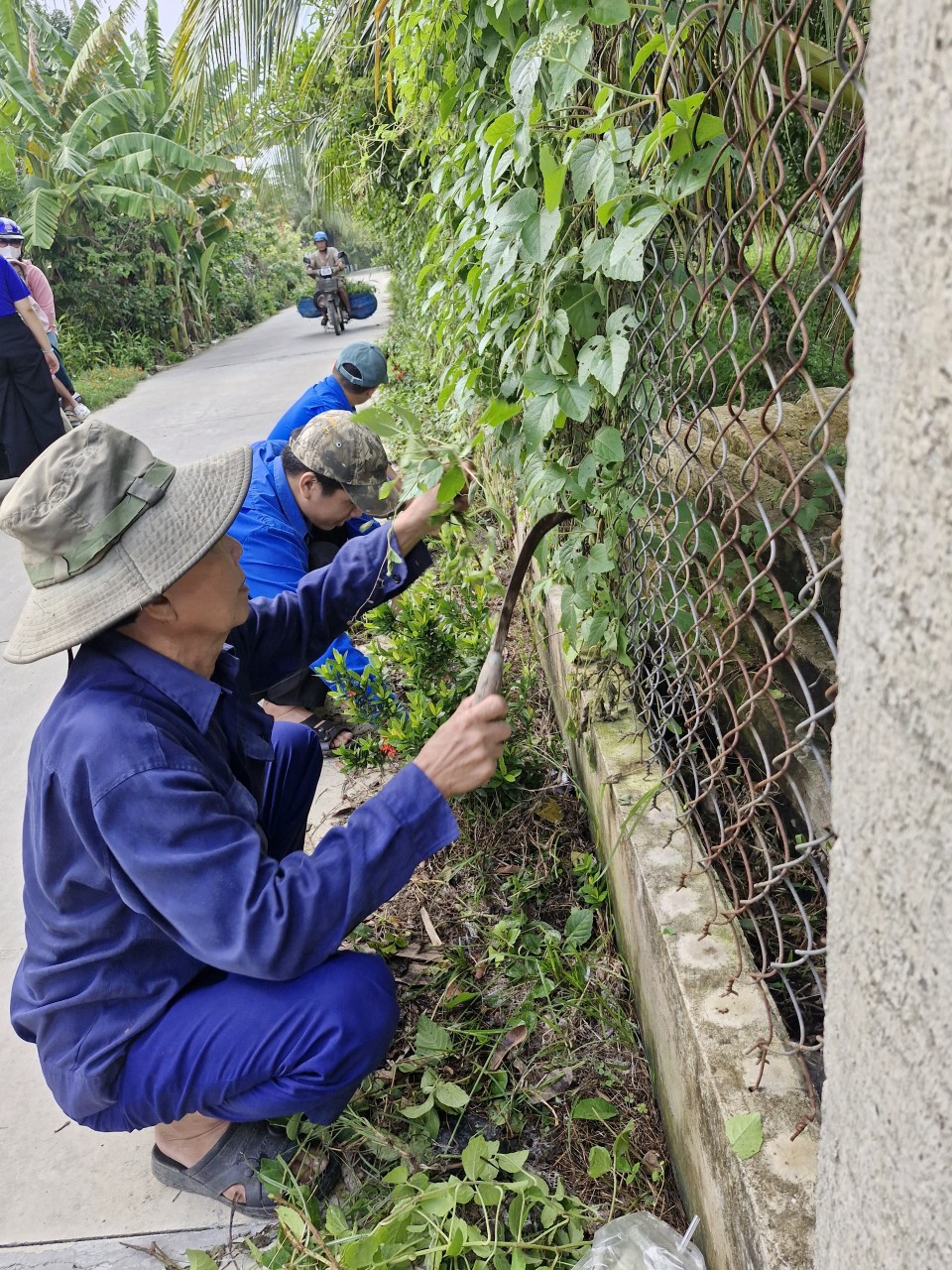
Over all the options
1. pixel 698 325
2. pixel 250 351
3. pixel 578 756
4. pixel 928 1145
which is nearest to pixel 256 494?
pixel 578 756

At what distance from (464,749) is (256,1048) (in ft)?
2.25

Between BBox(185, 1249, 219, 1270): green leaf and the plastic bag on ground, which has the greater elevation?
the plastic bag on ground

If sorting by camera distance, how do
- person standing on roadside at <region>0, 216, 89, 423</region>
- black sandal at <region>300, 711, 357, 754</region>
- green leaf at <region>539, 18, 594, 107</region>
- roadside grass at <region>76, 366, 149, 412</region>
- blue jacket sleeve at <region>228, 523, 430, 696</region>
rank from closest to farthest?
green leaf at <region>539, 18, 594, 107</region>
blue jacket sleeve at <region>228, 523, 430, 696</region>
black sandal at <region>300, 711, 357, 754</region>
person standing on roadside at <region>0, 216, 89, 423</region>
roadside grass at <region>76, 366, 149, 412</region>

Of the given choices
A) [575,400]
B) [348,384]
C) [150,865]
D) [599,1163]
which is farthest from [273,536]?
[599,1163]

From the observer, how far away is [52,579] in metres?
1.68

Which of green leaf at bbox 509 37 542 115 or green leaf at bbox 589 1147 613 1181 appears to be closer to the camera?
green leaf at bbox 509 37 542 115

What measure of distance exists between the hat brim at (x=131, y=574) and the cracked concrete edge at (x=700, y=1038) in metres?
0.99

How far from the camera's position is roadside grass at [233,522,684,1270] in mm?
1759

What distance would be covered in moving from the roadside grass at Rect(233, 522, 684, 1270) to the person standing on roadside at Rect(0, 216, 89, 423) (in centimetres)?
568

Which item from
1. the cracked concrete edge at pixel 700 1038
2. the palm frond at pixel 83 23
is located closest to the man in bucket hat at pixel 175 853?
the cracked concrete edge at pixel 700 1038

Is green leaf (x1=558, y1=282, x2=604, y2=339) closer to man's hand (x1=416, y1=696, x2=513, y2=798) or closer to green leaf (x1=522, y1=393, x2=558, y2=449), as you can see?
green leaf (x1=522, y1=393, x2=558, y2=449)

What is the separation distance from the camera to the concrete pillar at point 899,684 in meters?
0.52

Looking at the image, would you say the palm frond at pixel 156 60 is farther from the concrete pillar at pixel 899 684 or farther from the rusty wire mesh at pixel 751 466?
the concrete pillar at pixel 899 684

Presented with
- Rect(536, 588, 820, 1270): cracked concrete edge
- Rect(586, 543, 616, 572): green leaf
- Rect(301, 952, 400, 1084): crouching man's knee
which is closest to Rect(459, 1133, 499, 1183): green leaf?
Rect(301, 952, 400, 1084): crouching man's knee
